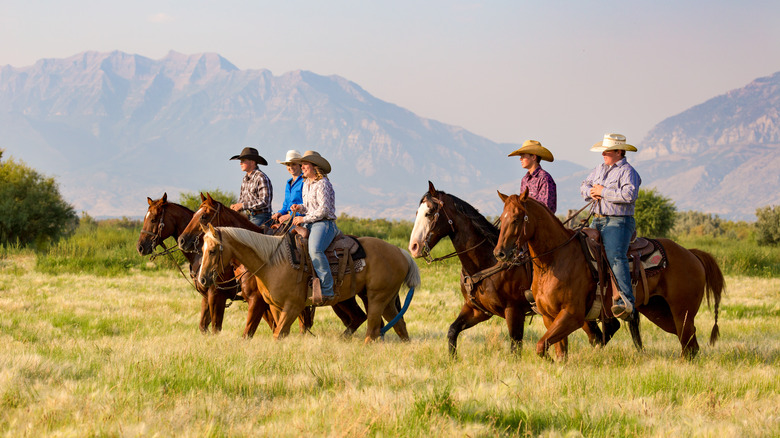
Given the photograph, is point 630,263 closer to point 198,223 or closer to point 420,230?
point 420,230

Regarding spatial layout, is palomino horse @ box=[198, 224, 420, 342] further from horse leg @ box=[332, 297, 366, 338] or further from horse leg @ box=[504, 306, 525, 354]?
horse leg @ box=[504, 306, 525, 354]

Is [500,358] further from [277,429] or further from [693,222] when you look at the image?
[693,222]

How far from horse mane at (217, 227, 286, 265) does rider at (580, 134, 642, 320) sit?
153 inches

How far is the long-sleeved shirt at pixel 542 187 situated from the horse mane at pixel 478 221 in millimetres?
609

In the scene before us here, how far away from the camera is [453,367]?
698 cm

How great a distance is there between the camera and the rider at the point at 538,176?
8141mm

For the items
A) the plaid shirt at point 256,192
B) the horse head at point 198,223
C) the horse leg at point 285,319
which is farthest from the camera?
the plaid shirt at point 256,192

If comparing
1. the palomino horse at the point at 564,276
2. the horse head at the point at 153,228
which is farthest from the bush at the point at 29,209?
the palomino horse at the point at 564,276

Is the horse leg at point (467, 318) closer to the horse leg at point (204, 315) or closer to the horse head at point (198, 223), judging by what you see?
the horse head at point (198, 223)

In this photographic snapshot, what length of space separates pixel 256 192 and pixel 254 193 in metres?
0.05

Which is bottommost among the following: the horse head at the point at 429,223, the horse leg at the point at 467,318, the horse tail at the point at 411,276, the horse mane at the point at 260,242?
the horse leg at the point at 467,318

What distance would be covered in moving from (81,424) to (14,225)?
1059 inches

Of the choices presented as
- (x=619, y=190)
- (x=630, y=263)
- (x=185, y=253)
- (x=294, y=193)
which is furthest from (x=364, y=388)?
(x=294, y=193)

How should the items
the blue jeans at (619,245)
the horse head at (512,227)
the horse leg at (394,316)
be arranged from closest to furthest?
the horse head at (512,227) → the blue jeans at (619,245) → the horse leg at (394,316)
